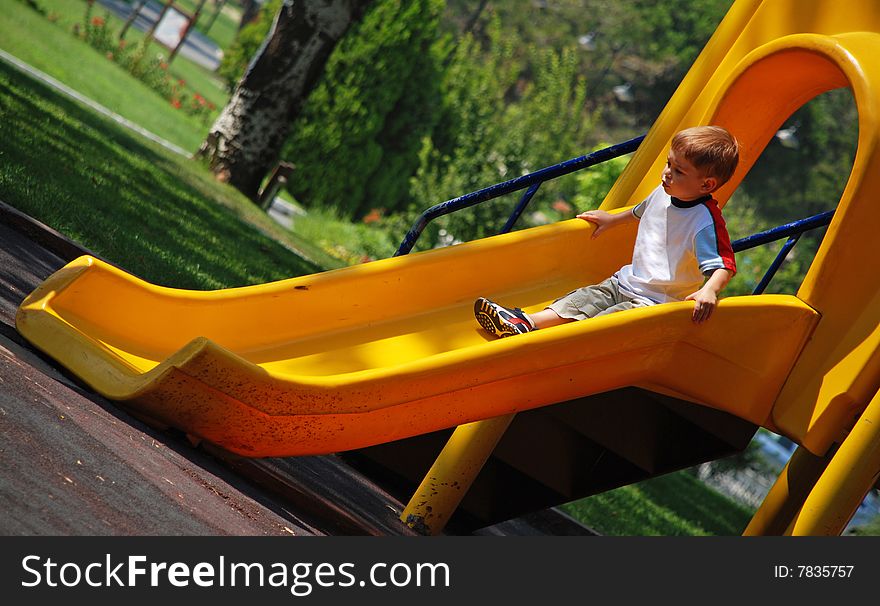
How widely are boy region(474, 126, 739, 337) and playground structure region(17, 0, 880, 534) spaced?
323 mm

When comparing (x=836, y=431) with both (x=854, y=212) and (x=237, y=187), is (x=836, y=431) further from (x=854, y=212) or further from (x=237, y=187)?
(x=237, y=187)

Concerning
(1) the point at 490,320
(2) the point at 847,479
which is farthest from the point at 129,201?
(2) the point at 847,479

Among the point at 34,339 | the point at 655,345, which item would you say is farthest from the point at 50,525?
the point at 655,345

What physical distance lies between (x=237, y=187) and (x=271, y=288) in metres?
10.0

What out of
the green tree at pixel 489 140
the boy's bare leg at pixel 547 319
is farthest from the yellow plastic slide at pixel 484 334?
the green tree at pixel 489 140

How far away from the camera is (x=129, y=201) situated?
9.82 m

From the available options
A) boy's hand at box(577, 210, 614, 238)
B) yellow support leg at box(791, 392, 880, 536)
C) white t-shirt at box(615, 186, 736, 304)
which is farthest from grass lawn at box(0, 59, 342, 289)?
yellow support leg at box(791, 392, 880, 536)

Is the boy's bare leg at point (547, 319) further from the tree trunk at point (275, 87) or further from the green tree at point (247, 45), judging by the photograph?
the green tree at point (247, 45)

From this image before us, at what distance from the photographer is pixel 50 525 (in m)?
3.23

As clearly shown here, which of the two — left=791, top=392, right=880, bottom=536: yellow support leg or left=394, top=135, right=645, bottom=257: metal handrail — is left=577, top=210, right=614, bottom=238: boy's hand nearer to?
left=394, top=135, right=645, bottom=257: metal handrail

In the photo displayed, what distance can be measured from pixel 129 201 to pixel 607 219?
522 cm

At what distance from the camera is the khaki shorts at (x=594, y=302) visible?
521 centimetres

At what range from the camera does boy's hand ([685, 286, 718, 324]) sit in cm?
470

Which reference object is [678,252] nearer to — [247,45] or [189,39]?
[247,45]
